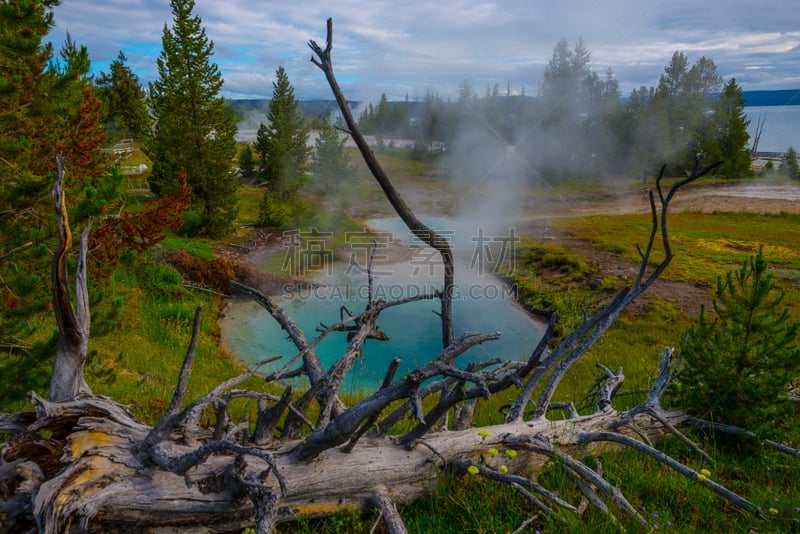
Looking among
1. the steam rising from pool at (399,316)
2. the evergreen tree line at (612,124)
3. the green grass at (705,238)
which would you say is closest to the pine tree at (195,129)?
the steam rising from pool at (399,316)

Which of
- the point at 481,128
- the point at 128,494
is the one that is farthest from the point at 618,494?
the point at 481,128

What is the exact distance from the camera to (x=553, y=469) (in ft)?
10.7

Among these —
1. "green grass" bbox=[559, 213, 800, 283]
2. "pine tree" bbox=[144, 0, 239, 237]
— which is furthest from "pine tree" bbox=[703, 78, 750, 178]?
"pine tree" bbox=[144, 0, 239, 237]

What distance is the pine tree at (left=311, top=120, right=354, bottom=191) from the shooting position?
1196 inches

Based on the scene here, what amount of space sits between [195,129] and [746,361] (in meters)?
Answer: 20.6

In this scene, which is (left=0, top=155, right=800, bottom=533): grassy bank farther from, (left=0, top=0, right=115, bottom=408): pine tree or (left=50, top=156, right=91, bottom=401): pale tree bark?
(left=50, top=156, right=91, bottom=401): pale tree bark

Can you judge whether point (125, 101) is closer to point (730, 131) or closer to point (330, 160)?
point (330, 160)

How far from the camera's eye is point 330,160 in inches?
1222

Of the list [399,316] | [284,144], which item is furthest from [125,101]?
[399,316]

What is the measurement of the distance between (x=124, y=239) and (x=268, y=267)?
13160 mm

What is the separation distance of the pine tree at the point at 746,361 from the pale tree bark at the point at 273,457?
129 cm

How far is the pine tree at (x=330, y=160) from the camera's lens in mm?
30375

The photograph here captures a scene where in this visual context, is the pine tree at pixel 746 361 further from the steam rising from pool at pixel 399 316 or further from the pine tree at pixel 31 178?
the pine tree at pixel 31 178

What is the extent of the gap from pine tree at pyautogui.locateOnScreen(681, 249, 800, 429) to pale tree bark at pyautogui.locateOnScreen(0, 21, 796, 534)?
1285mm
